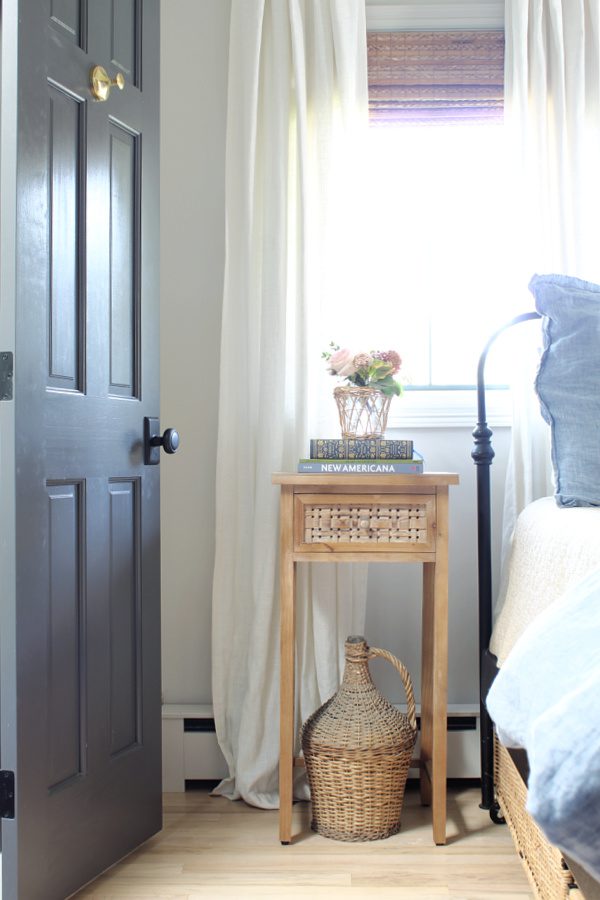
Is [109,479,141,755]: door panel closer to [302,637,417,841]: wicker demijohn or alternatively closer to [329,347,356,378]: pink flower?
[302,637,417,841]: wicker demijohn

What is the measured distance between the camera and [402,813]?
2.05m

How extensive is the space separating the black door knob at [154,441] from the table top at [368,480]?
250 mm

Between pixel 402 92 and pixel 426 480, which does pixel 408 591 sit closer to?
pixel 426 480

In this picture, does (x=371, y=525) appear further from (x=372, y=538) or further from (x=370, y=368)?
(x=370, y=368)

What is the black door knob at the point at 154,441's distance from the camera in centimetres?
184

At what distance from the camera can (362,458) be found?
1899 mm

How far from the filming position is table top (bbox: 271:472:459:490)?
71.7 inches

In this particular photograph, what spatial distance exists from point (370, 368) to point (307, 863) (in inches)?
44.7

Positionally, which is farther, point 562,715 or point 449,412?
point 449,412

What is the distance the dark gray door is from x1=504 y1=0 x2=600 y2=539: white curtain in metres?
0.97

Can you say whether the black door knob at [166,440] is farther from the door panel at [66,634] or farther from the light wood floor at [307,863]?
the light wood floor at [307,863]

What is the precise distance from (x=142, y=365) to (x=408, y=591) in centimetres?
100

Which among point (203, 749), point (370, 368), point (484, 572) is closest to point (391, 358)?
point (370, 368)

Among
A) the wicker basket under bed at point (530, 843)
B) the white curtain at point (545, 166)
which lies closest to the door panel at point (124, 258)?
the white curtain at point (545, 166)
